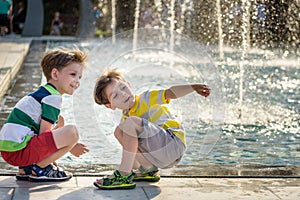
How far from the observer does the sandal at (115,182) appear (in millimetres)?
5121

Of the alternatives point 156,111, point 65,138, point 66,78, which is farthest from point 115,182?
point 66,78

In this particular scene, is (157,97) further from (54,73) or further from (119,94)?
(54,73)

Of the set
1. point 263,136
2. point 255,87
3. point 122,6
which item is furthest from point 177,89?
point 122,6

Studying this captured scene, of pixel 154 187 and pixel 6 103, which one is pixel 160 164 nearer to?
pixel 154 187

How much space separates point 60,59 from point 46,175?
2.60 ft

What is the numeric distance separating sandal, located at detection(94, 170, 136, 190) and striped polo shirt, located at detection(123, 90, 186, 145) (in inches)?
16.9

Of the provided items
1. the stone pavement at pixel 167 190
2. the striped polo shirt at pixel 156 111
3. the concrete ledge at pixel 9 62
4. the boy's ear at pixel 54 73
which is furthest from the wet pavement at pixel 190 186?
the concrete ledge at pixel 9 62

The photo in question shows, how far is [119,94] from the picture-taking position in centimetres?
528

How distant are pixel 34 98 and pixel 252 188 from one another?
1569 millimetres

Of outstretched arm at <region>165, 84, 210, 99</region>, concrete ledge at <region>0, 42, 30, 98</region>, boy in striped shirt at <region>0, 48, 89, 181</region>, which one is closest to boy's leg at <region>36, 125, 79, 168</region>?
boy in striped shirt at <region>0, 48, 89, 181</region>

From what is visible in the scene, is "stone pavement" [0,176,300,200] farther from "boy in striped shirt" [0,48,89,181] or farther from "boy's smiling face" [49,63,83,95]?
"boy's smiling face" [49,63,83,95]

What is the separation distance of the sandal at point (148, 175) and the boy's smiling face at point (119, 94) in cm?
46

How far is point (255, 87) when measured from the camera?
1205cm

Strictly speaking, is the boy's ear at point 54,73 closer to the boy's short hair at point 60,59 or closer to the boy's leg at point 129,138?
the boy's short hair at point 60,59
